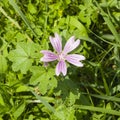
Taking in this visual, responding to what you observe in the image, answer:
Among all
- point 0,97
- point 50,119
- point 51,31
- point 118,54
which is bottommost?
point 50,119

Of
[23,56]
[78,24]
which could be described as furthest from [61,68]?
[78,24]

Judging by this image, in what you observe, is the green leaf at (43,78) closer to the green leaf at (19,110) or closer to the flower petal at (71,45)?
the flower petal at (71,45)

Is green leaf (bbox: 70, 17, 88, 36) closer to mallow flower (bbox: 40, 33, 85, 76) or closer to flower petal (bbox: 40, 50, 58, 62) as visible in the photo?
mallow flower (bbox: 40, 33, 85, 76)

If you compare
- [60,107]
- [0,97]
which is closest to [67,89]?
[60,107]

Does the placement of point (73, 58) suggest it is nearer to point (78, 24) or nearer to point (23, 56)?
point (23, 56)

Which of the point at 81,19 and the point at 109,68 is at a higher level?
the point at 81,19

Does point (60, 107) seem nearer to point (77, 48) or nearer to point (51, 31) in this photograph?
point (77, 48)

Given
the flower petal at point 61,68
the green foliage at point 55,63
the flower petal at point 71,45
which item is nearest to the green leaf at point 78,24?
the green foliage at point 55,63
